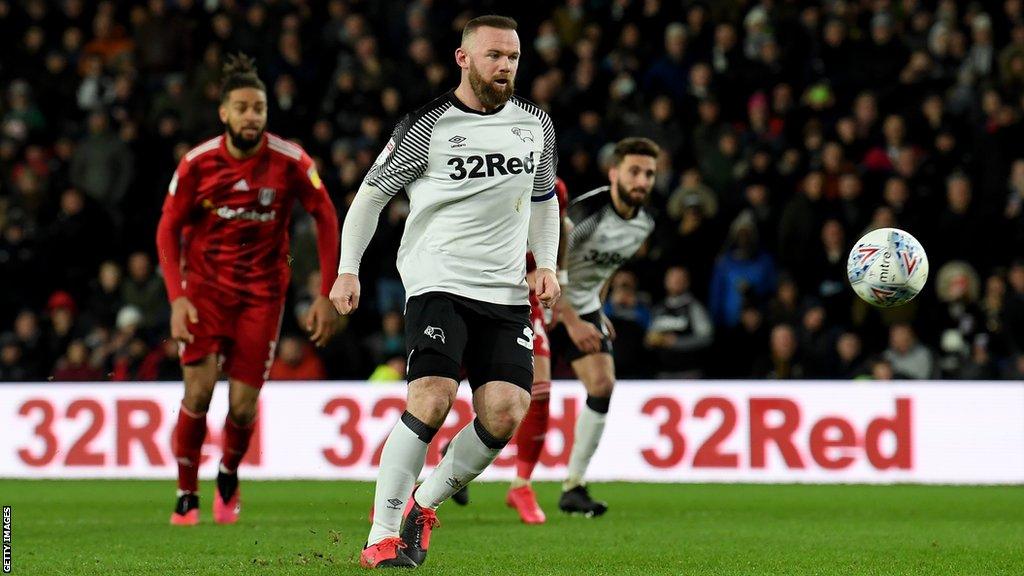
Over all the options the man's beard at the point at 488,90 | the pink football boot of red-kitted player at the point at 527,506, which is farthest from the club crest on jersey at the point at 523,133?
the pink football boot of red-kitted player at the point at 527,506

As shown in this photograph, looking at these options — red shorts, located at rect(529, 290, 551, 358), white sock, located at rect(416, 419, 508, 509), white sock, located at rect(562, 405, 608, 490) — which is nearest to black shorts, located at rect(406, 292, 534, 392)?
white sock, located at rect(416, 419, 508, 509)

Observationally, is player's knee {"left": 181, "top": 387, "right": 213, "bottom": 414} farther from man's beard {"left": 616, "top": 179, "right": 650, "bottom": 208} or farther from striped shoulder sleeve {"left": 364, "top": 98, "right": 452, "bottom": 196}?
striped shoulder sleeve {"left": 364, "top": 98, "right": 452, "bottom": 196}

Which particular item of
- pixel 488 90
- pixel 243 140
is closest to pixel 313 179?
pixel 243 140

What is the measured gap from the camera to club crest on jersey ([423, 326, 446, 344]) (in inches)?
253

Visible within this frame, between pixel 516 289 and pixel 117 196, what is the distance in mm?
11457

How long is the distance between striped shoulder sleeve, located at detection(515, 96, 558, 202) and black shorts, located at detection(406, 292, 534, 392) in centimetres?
57

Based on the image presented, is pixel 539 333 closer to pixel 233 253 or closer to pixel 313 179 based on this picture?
pixel 313 179

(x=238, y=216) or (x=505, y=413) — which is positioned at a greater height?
(x=238, y=216)

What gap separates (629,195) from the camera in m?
9.94

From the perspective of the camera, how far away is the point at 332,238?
902 centimetres

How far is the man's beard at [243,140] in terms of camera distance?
897 centimetres

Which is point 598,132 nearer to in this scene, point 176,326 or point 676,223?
point 676,223

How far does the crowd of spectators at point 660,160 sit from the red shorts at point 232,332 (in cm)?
546

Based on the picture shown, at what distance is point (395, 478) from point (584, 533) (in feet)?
7.92
